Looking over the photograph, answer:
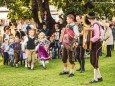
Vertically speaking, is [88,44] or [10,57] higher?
[88,44]

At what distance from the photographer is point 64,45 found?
1188 cm

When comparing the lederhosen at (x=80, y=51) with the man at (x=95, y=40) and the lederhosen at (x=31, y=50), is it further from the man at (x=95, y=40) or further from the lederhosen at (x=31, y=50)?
the lederhosen at (x=31, y=50)

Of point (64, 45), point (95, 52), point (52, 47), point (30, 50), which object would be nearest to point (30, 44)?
point (30, 50)

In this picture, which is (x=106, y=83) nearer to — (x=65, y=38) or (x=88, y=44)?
(x=88, y=44)

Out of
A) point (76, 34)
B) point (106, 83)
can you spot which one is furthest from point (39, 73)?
point (106, 83)

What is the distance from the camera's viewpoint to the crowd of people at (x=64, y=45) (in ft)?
34.9

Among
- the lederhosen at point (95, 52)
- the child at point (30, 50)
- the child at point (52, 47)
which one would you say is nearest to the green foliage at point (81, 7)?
the child at point (52, 47)

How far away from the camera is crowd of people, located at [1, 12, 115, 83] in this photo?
10648mm

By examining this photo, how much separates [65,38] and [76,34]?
1.49ft

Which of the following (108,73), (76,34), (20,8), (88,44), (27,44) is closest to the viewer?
(88,44)

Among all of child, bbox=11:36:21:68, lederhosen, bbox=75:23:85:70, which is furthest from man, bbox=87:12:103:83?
child, bbox=11:36:21:68

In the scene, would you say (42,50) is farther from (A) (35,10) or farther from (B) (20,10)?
(B) (20,10)

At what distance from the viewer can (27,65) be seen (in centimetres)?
1474

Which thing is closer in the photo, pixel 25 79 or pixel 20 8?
pixel 25 79
